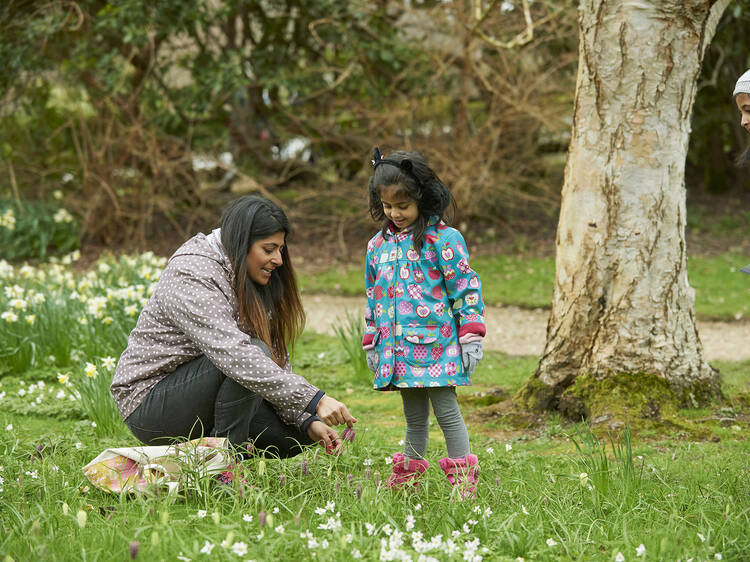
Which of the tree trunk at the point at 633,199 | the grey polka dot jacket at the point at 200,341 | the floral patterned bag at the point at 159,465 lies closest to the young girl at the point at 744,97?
the tree trunk at the point at 633,199

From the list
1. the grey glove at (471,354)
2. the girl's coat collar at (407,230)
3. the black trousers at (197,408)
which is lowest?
the black trousers at (197,408)

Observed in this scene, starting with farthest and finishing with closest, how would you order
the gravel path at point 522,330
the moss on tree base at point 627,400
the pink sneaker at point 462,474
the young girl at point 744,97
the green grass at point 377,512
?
the gravel path at point 522,330
the moss on tree base at point 627,400
the pink sneaker at point 462,474
the young girl at point 744,97
the green grass at point 377,512

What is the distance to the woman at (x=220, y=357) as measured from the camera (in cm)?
296

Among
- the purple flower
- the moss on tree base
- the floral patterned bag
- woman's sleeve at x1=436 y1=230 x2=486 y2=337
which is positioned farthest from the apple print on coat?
the moss on tree base

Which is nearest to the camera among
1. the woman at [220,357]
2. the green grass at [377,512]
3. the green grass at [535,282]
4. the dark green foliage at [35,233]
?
the green grass at [377,512]

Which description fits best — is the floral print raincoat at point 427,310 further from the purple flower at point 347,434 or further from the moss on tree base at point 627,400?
the moss on tree base at point 627,400

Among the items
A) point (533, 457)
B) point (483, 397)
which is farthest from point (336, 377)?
point (533, 457)

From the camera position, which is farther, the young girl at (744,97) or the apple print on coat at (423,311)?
the apple print on coat at (423,311)

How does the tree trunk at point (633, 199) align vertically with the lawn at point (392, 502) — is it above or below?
above

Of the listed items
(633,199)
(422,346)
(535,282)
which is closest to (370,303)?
(422,346)

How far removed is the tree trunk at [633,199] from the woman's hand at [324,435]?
5.70 ft

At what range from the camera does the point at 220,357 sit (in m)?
2.93

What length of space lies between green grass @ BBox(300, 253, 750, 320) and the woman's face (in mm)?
5795

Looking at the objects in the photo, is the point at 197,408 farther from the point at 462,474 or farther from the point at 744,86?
the point at 744,86
